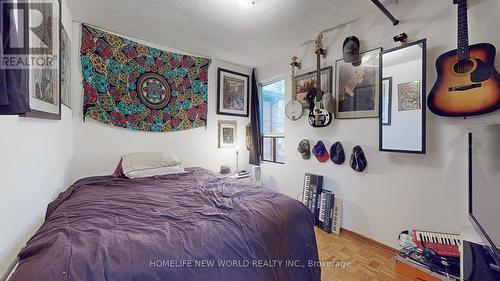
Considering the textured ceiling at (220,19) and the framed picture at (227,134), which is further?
the framed picture at (227,134)

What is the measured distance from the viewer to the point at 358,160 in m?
2.20

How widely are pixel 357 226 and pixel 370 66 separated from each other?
1.75 m

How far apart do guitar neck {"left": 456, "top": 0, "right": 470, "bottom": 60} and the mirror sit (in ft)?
0.89

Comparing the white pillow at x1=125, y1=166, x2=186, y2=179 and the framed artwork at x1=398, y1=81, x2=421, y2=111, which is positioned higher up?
the framed artwork at x1=398, y1=81, x2=421, y2=111

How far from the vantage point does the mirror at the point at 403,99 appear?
1.73 metres

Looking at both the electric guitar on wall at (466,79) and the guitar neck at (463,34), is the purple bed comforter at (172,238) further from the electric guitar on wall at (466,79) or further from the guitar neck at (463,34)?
the guitar neck at (463,34)

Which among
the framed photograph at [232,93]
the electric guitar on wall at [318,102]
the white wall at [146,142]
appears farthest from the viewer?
the framed photograph at [232,93]

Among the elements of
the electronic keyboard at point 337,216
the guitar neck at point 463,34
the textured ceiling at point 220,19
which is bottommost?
the electronic keyboard at point 337,216

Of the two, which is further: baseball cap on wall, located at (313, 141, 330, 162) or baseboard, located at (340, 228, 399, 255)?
baseball cap on wall, located at (313, 141, 330, 162)

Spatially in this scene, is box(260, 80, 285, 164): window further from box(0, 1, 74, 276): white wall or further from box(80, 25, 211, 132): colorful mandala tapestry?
box(0, 1, 74, 276): white wall

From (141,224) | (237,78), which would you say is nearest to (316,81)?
(237,78)

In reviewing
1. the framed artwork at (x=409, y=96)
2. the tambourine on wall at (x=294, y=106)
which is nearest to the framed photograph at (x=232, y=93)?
the tambourine on wall at (x=294, y=106)

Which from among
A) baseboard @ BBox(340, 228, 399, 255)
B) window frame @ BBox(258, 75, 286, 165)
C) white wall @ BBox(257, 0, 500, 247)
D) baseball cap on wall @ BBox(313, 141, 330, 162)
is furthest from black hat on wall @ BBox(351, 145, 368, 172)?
window frame @ BBox(258, 75, 286, 165)

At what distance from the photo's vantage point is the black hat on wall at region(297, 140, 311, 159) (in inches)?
109
